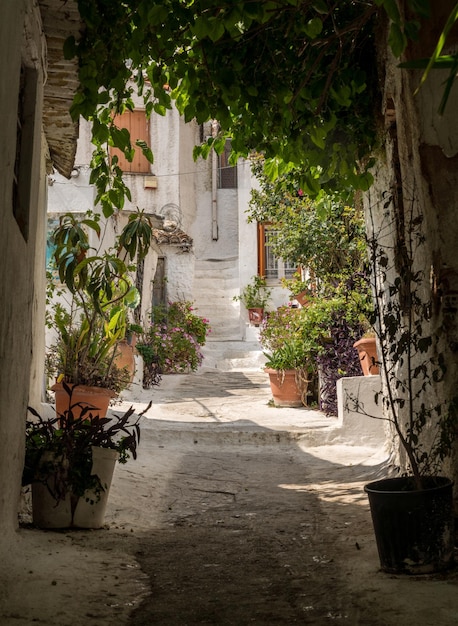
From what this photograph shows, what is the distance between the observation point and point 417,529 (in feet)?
10.6

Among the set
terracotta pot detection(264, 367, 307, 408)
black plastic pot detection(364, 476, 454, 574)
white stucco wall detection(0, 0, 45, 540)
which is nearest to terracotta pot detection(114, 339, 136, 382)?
terracotta pot detection(264, 367, 307, 408)

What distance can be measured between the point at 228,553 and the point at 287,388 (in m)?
6.65

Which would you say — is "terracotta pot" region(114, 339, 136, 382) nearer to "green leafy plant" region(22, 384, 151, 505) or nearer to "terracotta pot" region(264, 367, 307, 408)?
"terracotta pot" region(264, 367, 307, 408)

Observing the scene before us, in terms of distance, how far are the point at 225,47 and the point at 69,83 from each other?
119 centimetres

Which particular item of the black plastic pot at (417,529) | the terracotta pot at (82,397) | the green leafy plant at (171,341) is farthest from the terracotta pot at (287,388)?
the black plastic pot at (417,529)

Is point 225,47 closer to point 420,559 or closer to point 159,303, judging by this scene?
point 420,559

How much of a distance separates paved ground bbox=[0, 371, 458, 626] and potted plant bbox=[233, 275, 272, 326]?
37.7 feet

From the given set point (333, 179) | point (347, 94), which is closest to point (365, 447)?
point (333, 179)

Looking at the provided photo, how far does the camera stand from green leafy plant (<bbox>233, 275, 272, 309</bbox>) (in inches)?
770

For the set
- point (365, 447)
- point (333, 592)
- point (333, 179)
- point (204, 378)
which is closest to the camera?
point (333, 592)

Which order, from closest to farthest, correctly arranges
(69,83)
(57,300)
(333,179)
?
(69,83), (333,179), (57,300)

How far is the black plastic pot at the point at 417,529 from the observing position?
322 centimetres

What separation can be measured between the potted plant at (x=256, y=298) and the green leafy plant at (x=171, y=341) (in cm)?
248

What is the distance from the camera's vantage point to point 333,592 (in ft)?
10.4
